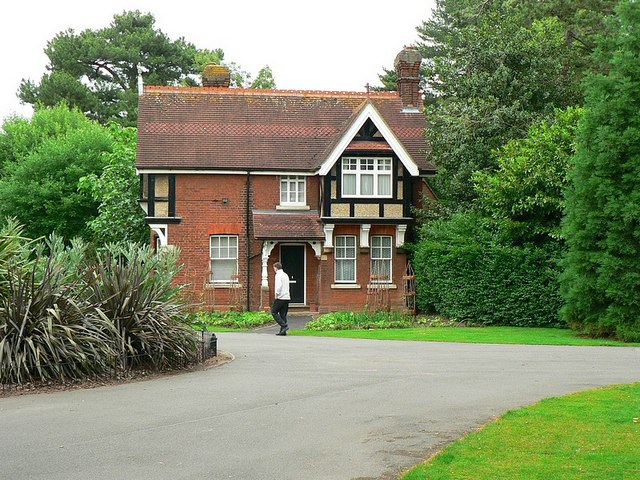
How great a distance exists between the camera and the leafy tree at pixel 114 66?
6588 centimetres

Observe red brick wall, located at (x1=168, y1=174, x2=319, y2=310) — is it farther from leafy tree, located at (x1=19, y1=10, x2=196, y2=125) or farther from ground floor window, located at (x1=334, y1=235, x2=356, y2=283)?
→ leafy tree, located at (x1=19, y1=10, x2=196, y2=125)

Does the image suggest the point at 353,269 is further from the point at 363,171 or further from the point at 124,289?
the point at 124,289

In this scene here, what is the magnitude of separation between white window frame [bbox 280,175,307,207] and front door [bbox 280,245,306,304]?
1.75 m

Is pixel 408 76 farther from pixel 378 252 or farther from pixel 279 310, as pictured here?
pixel 279 310

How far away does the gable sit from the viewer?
3434cm

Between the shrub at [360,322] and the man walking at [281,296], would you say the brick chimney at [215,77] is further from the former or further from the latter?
the man walking at [281,296]

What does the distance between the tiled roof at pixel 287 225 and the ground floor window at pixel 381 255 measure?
2283 mm

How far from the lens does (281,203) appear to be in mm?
36375

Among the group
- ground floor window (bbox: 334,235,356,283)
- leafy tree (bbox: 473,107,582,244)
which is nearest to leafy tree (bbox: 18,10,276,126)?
ground floor window (bbox: 334,235,356,283)

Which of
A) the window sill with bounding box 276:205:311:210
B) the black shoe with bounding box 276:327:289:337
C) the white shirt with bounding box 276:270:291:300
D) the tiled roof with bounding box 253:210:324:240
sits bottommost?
the black shoe with bounding box 276:327:289:337

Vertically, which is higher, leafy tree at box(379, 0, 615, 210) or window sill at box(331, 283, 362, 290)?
leafy tree at box(379, 0, 615, 210)

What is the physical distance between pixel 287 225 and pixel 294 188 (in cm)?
188

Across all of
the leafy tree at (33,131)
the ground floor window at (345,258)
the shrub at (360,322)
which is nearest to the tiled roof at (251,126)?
the ground floor window at (345,258)

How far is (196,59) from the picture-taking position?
221 ft
